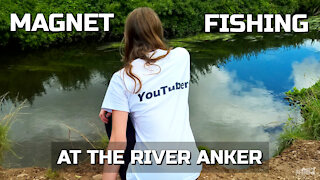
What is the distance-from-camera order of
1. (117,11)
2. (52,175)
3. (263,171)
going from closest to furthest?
(52,175) → (263,171) → (117,11)

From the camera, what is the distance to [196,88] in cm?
742

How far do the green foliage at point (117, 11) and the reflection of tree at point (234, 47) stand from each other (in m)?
1.39

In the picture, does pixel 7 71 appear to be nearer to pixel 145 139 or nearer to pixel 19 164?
pixel 19 164

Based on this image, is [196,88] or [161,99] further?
[196,88]

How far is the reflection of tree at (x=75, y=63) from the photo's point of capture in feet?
25.0

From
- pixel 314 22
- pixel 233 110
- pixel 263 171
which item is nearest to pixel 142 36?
pixel 263 171

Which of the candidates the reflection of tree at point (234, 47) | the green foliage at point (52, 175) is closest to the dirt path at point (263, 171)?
the green foliage at point (52, 175)

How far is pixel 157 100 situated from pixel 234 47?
968 centimetres

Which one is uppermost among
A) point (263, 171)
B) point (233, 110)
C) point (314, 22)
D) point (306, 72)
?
point (314, 22)

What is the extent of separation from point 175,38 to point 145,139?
34.2 ft

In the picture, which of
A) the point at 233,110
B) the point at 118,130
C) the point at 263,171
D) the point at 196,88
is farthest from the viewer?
the point at 196,88

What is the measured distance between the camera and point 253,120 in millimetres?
6051

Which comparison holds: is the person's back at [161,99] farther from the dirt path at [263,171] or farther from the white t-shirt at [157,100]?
the dirt path at [263,171]

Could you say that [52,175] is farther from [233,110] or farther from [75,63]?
[75,63]
